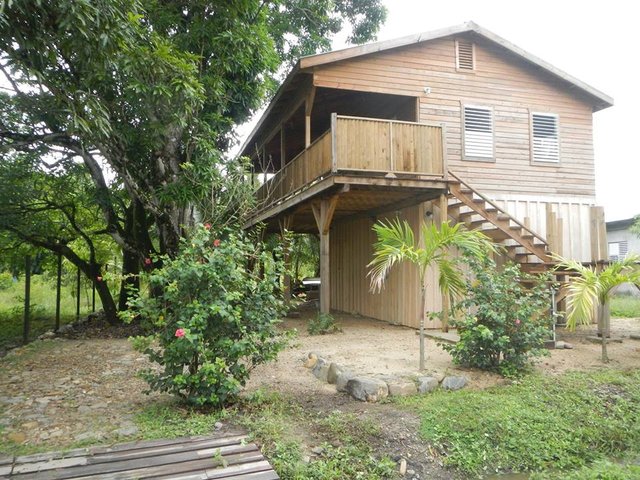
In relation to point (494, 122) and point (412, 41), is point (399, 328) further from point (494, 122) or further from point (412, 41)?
point (412, 41)

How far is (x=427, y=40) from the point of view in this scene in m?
10.7

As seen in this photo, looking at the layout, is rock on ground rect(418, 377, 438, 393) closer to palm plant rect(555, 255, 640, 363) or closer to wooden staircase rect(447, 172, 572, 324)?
palm plant rect(555, 255, 640, 363)

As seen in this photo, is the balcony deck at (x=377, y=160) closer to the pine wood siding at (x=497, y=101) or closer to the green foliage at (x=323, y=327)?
the pine wood siding at (x=497, y=101)

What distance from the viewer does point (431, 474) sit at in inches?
157

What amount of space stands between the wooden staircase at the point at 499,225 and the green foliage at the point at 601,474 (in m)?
5.30

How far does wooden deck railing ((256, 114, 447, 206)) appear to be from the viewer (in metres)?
8.59

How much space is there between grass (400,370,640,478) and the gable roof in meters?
7.09

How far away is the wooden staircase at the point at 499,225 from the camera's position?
932cm

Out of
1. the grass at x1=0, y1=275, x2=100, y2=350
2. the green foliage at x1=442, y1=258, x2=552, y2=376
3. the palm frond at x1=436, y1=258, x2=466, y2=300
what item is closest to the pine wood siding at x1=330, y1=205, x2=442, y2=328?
the palm frond at x1=436, y1=258, x2=466, y2=300

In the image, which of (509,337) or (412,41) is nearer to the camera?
(509,337)

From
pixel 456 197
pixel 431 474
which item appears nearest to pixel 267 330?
pixel 431 474

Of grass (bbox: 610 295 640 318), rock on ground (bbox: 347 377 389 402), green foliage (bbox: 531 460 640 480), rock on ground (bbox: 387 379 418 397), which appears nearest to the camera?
green foliage (bbox: 531 460 640 480)

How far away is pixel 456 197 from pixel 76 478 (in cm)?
797

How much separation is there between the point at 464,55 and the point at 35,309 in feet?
56.5
